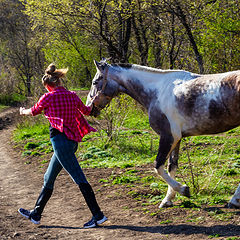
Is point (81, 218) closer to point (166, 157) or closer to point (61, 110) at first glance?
point (166, 157)

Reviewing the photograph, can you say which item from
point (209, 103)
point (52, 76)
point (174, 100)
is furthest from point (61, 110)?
point (209, 103)

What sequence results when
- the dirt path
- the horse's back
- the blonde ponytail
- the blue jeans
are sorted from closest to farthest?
1. the dirt path
2. the horse's back
3. the blue jeans
4. the blonde ponytail

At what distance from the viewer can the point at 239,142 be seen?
8.73 metres

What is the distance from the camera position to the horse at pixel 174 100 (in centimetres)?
459

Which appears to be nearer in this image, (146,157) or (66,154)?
(66,154)

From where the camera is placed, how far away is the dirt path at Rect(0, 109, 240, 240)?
4391mm

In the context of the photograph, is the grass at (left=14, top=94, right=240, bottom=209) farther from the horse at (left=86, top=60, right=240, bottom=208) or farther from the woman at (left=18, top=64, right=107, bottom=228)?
the woman at (left=18, top=64, right=107, bottom=228)

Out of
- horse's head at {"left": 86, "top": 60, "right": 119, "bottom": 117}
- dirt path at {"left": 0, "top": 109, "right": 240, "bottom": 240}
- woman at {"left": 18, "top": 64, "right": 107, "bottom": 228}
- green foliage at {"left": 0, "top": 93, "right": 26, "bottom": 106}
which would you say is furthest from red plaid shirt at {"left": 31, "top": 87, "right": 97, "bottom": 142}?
green foliage at {"left": 0, "top": 93, "right": 26, "bottom": 106}

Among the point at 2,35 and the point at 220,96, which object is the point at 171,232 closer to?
the point at 220,96

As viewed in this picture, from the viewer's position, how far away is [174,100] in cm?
488

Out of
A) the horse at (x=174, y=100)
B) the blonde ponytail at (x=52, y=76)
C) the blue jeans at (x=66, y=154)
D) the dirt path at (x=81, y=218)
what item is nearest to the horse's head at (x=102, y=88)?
the horse at (x=174, y=100)

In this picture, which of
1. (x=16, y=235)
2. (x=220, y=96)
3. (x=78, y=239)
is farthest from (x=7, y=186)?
(x=220, y=96)

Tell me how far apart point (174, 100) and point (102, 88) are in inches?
41.4

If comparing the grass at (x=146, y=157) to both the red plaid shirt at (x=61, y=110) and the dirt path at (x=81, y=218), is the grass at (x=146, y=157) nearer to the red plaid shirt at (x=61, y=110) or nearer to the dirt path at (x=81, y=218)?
the dirt path at (x=81, y=218)
